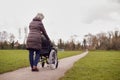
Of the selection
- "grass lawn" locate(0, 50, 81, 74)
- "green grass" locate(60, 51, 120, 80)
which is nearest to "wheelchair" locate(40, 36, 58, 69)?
"green grass" locate(60, 51, 120, 80)

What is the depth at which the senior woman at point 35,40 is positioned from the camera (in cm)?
1067

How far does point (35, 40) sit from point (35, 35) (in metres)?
0.22

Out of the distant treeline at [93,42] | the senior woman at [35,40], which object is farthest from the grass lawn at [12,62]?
the distant treeline at [93,42]

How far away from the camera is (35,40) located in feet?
35.3

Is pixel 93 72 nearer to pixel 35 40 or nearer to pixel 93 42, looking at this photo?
pixel 35 40

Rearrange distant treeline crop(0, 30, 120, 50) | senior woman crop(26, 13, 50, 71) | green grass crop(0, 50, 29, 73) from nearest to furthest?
senior woman crop(26, 13, 50, 71)
green grass crop(0, 50, 29, 73)
distant treeline crop(0, 30, 120, 50)

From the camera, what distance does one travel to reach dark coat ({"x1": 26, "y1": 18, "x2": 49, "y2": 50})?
10.7 m

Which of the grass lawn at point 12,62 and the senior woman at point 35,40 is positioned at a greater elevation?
the senior woman at point 35,40

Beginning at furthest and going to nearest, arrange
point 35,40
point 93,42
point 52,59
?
point 93,42 → point 52,59 → point 35,40

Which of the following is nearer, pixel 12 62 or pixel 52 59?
pixel 52 59

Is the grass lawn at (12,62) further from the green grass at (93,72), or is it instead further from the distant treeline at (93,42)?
the distant treeline at (93,42)

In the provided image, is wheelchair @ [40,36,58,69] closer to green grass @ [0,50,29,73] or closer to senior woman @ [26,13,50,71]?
senior woman @ [26,13,50,71]

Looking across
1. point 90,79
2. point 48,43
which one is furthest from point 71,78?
point 48,43

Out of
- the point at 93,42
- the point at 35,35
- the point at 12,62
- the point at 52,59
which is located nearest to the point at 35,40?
the point at 35,35
